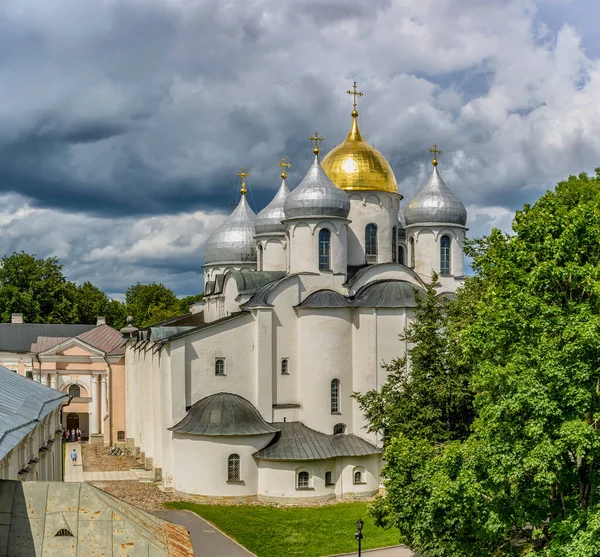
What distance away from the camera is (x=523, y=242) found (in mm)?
15531

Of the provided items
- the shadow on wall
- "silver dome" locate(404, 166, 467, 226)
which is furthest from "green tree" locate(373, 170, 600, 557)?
"silver dome" locate(404, 166, 467, 226)

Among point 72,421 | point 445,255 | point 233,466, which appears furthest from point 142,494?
point 72,421

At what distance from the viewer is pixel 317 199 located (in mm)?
31797

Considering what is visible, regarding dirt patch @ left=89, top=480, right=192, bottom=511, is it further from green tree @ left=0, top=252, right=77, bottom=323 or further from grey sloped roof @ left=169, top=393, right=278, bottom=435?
green tree @ left=0, top=252, right=77, bottom=323

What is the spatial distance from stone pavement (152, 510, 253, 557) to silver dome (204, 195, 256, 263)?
65.4 ft

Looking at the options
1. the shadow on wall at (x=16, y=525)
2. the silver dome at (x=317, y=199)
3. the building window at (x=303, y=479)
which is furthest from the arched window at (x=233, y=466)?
the shadow on wall at (x=16, y=525)

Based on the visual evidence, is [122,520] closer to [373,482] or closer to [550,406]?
[550,406]

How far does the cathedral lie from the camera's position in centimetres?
2891

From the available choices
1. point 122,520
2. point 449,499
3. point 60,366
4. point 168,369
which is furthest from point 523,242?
point 60,366

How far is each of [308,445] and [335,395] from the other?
246 cm

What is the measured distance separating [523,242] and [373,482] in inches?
666

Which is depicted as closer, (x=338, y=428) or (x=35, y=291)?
(x=338, y=428)

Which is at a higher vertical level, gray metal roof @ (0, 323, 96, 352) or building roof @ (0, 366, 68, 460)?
gray metal roof @ (0, 323, 96, 352)

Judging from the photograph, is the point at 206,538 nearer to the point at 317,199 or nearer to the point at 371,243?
the point at 317,199
